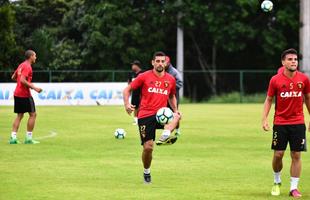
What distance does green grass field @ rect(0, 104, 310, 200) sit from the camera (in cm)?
1147

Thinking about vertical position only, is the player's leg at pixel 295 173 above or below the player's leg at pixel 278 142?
below

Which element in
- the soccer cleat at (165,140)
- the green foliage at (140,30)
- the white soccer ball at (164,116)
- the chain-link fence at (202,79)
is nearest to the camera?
the soccer cleat at (165,140)

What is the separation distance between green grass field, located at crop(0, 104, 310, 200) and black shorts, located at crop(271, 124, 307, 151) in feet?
2.27

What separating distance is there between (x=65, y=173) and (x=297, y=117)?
441cm

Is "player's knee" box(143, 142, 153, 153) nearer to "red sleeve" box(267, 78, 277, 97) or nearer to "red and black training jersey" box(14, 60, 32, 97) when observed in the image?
"red sleeve" box(267, 78, 277, 97)

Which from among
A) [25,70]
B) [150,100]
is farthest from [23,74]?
[150,100]

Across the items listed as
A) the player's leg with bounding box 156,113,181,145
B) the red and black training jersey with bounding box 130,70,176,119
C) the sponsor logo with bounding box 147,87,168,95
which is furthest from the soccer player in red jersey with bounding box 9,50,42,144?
the player's leg with bounding box 156,113,181,145

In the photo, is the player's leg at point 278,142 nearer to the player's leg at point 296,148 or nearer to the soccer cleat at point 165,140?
the player's leg at point 296,148

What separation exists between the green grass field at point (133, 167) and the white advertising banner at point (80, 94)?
56.9 feet

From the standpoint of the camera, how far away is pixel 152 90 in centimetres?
1248

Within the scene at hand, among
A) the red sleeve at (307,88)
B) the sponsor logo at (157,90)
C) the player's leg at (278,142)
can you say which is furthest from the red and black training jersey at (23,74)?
the red sleeve at (307,88)

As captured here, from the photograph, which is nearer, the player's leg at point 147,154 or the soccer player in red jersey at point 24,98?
the player's leg at point 147,154

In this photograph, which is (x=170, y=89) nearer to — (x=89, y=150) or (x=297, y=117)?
(x=297, y=117)

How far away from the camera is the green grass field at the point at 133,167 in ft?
37.6
